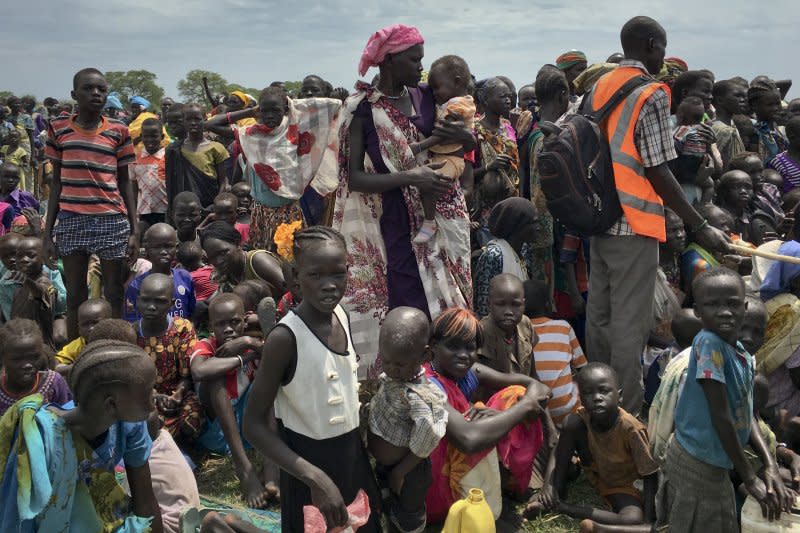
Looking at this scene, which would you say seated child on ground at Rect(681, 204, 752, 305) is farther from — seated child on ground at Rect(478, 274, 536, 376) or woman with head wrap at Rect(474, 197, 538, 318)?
seated child on ground at Rect(478, 274, 536, 376)

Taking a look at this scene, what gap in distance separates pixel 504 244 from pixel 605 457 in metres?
1.52

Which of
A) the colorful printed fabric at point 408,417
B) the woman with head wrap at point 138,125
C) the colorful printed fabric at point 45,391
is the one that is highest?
the woman with head wrap at point 138,125

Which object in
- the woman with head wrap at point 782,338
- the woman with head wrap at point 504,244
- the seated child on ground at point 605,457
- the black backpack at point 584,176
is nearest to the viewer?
the seated child on ground at point 605,457

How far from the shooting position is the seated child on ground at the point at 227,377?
12.7 feet

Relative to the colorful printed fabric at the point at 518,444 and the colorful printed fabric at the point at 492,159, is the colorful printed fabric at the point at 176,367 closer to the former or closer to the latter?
the colorful printed fabric at the point at 518,444

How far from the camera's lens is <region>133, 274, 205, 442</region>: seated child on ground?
13.7 ft

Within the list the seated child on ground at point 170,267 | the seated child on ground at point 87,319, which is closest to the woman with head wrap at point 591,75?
the seated child on ground at point 170,267

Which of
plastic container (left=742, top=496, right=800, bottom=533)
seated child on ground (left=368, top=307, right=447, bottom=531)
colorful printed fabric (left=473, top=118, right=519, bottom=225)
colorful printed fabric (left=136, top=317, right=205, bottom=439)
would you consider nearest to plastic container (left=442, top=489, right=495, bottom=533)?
seated child on ground (left=368, top=307, right=447, bottom=531)

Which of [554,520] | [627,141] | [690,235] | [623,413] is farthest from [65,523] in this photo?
[690,235]

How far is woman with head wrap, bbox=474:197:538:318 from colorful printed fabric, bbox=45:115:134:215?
247 cm

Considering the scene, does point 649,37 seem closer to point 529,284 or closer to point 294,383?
point 529,284

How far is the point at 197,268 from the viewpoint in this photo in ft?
18.4

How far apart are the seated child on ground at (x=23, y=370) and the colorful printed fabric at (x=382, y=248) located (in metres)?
1.41

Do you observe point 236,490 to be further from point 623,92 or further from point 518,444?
point 623,92
